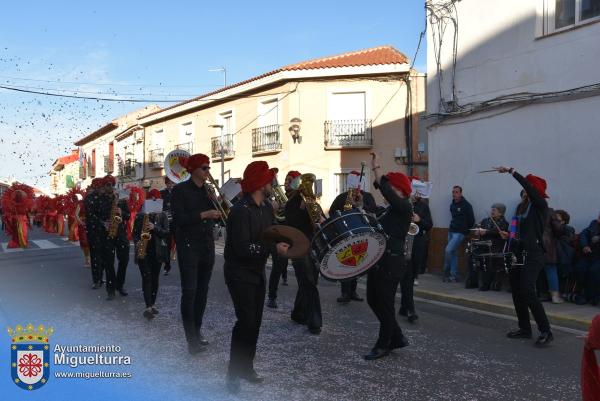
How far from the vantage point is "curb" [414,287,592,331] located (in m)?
7.11

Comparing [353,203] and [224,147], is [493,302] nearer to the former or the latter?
[353,203]

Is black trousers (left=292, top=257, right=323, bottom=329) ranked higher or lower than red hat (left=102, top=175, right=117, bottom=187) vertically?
lower

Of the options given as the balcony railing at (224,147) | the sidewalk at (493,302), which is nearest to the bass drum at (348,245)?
the sidewalk at (493,302)

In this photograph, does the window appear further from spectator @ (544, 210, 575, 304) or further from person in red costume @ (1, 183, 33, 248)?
person in red costume @ (1, 183, 33, 248)

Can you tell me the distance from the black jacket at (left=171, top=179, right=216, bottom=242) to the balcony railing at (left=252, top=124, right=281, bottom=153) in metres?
16.5

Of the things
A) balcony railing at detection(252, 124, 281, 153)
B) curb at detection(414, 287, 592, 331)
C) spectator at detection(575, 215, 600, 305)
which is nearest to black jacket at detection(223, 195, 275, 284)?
curb at detection(414, 287, 592, 331)

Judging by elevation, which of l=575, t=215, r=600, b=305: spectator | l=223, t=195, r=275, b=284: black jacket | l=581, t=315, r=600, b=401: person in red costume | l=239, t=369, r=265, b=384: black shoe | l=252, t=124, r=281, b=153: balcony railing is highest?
l=252, t=124, r=281, b=153: balcony railing

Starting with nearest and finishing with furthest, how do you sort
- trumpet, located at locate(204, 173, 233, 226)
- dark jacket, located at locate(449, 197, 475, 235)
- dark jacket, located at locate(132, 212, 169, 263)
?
trumpet, located at locate(204, 173, 233, 226), dark jacket, located at locate(132, 212, 169, 263), dark jacket, located at locate(449, 197, 475, 235)

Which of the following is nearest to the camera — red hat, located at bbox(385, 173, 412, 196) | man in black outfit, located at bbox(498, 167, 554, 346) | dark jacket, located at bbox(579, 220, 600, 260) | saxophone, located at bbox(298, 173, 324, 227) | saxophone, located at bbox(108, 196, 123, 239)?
red hat, located at bbox(385, 173, 412, 196)

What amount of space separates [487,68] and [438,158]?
6.68 ft

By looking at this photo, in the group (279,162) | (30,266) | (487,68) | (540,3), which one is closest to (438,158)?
(487,68)

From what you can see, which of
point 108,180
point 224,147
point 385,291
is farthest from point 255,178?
point 224,147

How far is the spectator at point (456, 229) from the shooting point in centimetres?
1056

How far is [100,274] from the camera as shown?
9242 mm
